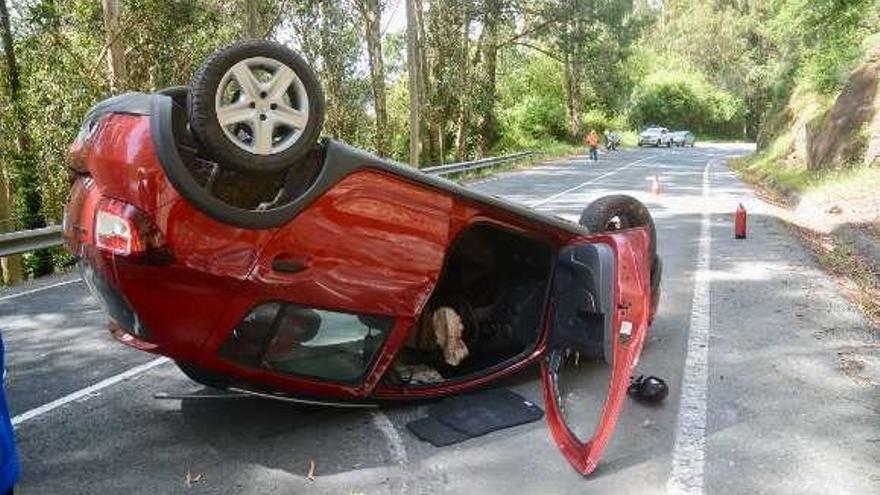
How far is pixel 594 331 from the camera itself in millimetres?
4531

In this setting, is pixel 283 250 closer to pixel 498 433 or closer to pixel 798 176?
pixel 498 433

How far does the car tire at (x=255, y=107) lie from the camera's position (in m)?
3.38

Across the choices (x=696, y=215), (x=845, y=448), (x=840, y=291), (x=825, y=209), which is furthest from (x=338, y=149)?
(x=825, y=209)

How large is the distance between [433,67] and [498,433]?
→ 28.5 metres

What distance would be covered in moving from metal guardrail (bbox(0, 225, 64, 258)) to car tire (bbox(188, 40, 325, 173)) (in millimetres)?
6680

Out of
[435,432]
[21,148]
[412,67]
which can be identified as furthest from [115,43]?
[435,432]

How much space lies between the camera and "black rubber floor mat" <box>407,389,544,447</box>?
4.21m

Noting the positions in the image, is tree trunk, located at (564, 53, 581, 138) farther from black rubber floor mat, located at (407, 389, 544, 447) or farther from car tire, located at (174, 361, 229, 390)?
car tire, located at (174, 361, 229, 390)

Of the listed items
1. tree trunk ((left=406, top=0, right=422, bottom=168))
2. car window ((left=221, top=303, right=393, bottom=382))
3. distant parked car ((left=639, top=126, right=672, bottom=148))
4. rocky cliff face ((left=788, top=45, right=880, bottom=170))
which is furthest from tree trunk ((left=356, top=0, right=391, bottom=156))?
distant parked car ((left=639, top=126, right=672, bottom=148))

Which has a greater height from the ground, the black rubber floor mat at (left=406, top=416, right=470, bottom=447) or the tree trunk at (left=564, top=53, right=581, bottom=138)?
the tree trunk at (left=564, top=53, right=581, bottom=138)

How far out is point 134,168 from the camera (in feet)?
10.8

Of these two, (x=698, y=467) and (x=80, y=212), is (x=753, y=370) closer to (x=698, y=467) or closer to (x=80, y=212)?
(x=698, y=467)

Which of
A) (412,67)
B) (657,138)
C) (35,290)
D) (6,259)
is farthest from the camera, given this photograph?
(657,138)

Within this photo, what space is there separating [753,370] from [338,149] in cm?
332
